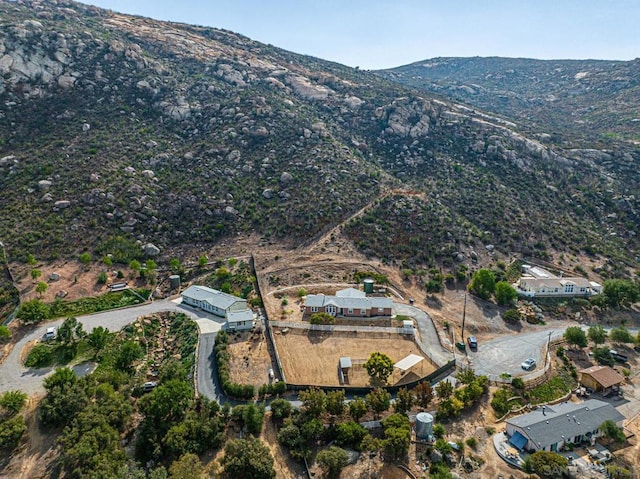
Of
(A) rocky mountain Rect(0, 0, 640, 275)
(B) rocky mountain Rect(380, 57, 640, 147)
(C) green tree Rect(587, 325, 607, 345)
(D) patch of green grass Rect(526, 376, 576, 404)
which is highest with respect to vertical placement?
(B) rocky mountain Rect(380, 57, 640, 147)

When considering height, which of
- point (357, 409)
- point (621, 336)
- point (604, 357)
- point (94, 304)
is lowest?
point (94, 304)

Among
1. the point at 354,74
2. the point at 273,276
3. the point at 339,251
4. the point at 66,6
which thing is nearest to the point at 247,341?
the point at 273,276

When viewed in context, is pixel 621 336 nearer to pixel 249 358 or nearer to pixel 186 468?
pixel 249 358

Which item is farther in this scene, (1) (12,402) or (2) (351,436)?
(1) (12,402)

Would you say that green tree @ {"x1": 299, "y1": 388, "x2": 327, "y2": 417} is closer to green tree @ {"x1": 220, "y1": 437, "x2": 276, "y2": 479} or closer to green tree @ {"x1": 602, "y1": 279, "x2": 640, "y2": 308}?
green tree @ {"x1": 220, "y1": 437, "x2": 276, "y2": 479}

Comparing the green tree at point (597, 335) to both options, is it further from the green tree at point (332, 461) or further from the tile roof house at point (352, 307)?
the green tree at point (332, 461)

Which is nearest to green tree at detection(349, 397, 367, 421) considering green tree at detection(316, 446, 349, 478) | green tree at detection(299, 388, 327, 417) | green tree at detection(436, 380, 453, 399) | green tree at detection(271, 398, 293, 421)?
green tree at detection(299, 388, 327, 417)

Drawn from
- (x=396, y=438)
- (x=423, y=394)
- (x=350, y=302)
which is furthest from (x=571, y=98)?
(x=396, y=438)
